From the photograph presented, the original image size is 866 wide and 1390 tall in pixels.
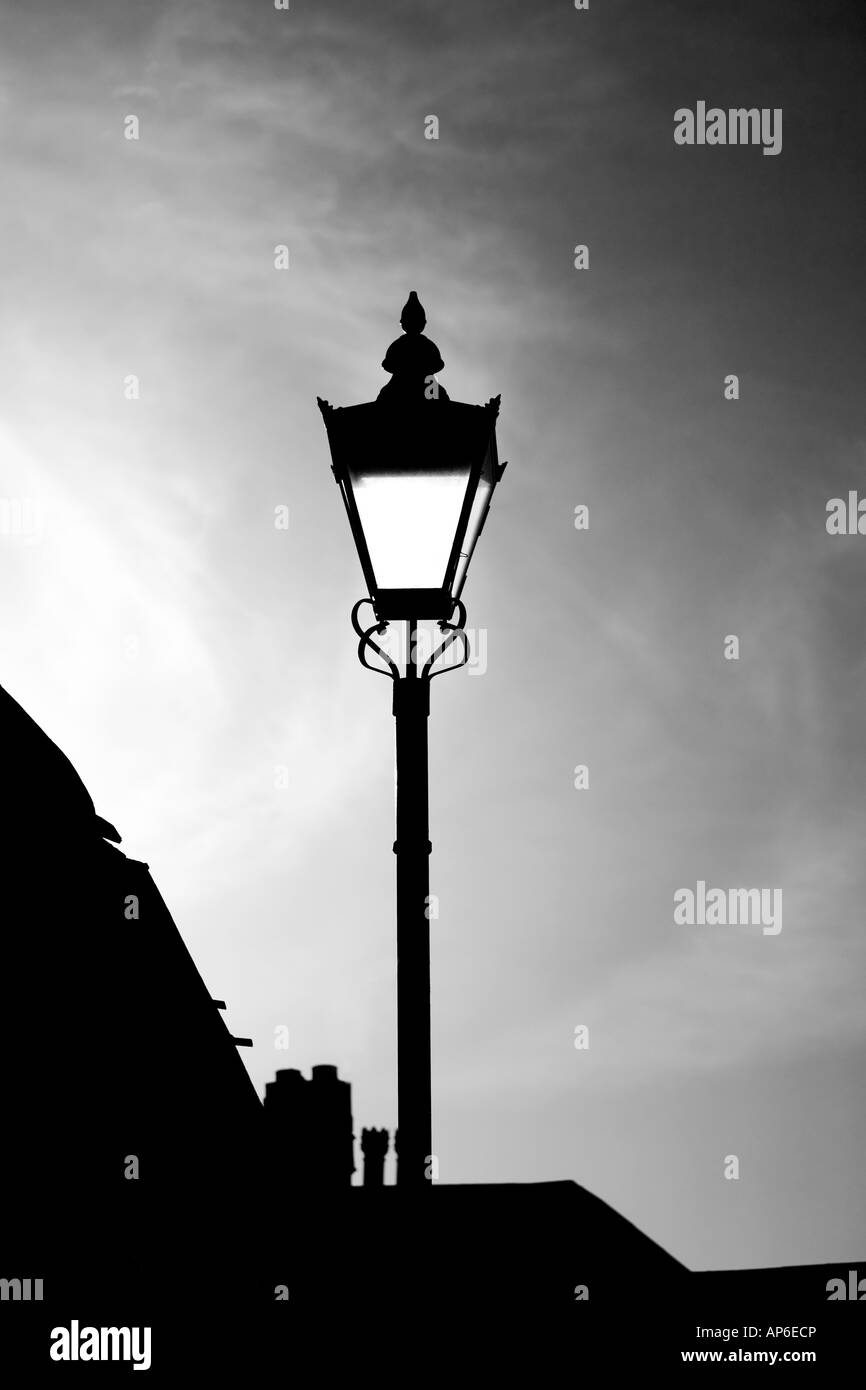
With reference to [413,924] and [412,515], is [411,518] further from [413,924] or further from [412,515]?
[413,924]

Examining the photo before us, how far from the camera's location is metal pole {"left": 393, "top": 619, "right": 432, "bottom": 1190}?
3246 millimetres

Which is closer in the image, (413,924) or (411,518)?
(413,924)

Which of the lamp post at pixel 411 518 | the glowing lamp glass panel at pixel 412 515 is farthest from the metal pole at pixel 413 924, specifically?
the glowing lamp glass panel at pixel 412 515

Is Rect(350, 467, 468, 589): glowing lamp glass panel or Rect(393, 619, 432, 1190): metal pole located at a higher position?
Rect(350, 467, 468, 589): glowing lamp glass panel

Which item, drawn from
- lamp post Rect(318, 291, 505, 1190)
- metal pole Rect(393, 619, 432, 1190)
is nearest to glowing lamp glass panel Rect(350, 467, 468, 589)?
lamp post Rect(318, 291, 505, 1190)

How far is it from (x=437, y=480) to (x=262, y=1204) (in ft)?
29.5

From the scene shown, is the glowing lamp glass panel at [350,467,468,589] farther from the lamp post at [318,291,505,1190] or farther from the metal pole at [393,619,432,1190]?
the metal pole at [393,619,432,1190]

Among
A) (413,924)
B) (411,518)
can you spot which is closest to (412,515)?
(411,518)

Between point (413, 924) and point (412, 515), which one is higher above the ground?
point (412, 515)

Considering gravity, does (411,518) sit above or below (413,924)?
above

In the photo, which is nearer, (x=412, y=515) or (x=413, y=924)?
(x=413, y=924)

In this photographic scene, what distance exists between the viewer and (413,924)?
345 cm

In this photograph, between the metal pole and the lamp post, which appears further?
the lamp post
